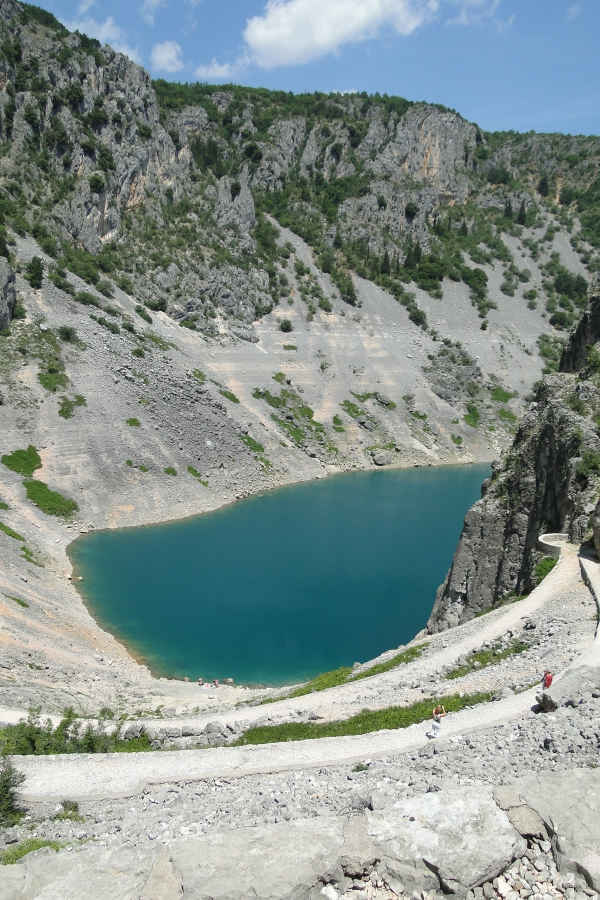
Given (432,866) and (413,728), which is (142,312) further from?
(432,866)

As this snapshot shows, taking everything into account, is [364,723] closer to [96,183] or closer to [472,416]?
[472,416]

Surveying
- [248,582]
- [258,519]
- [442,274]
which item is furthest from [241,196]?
[248,582]

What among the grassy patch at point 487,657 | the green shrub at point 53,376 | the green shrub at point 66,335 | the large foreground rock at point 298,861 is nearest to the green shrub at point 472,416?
the green shrub at point 66,335

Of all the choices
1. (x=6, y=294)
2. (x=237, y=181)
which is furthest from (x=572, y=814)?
(x=237, y=181)

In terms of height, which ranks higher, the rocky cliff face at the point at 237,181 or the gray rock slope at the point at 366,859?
the rocky cliff face at the point at 237,181

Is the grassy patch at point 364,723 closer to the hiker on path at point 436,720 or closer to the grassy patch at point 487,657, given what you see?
the hiker on path at point 436,720
